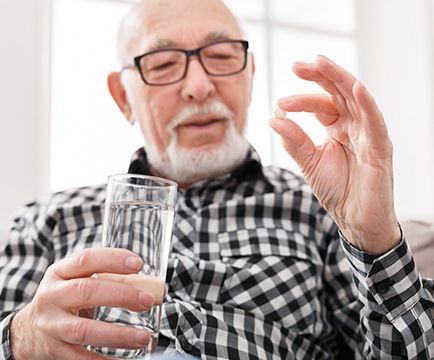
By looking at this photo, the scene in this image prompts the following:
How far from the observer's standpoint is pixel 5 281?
4.20ft

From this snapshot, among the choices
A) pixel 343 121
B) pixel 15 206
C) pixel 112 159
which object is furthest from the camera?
pixel 112 159

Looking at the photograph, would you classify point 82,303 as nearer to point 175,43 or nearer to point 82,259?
point 82,259

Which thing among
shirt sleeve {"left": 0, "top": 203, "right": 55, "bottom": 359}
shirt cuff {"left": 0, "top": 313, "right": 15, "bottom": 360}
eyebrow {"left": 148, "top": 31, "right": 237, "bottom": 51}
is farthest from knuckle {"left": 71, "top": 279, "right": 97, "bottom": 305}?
eyebrow {"left": 148, "top": 31, "right": 237, "bottom": 51}

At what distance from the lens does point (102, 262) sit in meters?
0.77

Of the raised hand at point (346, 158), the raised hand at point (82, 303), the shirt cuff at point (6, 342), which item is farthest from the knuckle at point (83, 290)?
the raised hand at point (346, 158)

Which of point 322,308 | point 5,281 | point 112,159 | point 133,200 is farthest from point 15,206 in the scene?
point 133,200

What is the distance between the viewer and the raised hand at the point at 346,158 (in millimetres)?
858

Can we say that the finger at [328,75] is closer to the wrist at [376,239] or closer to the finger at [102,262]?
the wrist at [376,239]

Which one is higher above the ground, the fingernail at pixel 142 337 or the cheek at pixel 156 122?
the cheek at pixel 156 122

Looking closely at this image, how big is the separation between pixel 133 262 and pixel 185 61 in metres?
0.75

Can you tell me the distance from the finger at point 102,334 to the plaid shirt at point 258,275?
22cm

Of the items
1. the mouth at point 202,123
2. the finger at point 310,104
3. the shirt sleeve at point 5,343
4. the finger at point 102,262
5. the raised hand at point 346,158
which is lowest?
the shirt sleeve at point 5,343

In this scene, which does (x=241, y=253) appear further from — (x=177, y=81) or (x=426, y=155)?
(x=426, y=155)

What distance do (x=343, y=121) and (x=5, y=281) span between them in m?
0.76
